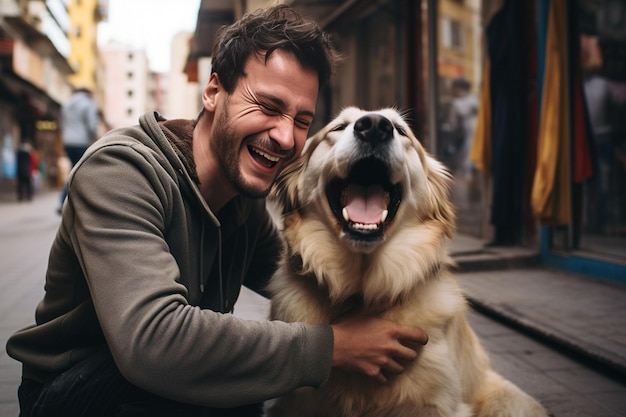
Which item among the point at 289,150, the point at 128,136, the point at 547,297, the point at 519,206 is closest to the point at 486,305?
the point at 547,297

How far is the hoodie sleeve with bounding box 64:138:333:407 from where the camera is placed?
1422mm

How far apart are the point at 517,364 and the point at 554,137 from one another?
2.49 metres

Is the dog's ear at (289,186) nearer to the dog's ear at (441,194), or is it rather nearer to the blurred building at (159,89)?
the dog's ear at (441,194)

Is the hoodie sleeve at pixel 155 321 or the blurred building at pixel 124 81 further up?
the blurred building at pixel 124 81

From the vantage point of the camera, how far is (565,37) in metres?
4.89

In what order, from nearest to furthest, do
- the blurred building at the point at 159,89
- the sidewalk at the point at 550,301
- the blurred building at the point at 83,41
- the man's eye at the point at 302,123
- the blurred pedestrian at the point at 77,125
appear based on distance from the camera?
the man's eye at the point at 302,123 < the sidewalk at the point at 550,301 < the blurred pedestrian at the point at 77,125 < the blurred building at the point at 83,41 < the blurred building at the point at 159,89

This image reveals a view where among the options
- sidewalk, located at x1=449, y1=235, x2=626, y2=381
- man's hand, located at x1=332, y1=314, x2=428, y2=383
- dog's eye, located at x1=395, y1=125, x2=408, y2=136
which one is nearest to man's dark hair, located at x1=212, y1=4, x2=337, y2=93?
dog's eye, located at x1=395, y1=125, x2=408, y2=136

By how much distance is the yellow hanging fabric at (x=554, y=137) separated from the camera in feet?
15.6

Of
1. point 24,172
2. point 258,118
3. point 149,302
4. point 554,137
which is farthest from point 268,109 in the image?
point 24,172

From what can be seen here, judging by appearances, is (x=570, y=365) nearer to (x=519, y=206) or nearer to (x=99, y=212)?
(x=99, y=212)

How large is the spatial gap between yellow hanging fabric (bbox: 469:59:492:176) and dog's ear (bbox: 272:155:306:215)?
4096 mm

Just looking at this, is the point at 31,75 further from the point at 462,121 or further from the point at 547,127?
the point at 547,127

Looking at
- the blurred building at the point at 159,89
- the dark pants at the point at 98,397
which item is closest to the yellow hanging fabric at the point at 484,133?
the dark pants at the point at 98,397

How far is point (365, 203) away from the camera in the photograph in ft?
6.71
